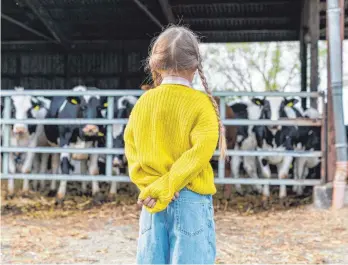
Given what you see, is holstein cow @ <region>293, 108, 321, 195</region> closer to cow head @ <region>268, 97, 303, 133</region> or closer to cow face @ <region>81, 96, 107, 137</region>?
cow head @ <region>268, 97, 303, 133</region>

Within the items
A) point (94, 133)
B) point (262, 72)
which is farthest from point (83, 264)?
point (262, 72)

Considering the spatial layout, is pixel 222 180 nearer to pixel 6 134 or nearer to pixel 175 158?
pixel 6 134

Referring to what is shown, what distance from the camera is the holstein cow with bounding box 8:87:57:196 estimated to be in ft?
28.2

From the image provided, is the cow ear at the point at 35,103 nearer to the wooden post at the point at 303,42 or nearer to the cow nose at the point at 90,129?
the cow nose at the point at 90,129

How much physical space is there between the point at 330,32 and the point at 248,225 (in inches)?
101

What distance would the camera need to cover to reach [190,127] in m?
2.41

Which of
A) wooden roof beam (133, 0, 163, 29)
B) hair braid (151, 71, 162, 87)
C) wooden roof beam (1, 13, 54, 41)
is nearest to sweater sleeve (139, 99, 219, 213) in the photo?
hair braid (151, 71, 162, 87)

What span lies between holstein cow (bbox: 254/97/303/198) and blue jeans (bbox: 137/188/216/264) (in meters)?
5.97

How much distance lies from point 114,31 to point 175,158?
463 inches

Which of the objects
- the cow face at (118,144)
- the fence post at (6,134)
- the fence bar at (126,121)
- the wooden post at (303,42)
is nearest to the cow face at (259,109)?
the fence bar at (126,121)

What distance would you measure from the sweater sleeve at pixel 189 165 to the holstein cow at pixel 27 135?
20.5 feet

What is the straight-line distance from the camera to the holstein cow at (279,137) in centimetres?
834

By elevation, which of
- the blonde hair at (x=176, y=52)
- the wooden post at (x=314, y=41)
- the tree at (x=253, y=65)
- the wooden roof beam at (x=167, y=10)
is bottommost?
the blonde hair at (x=176, y=52)

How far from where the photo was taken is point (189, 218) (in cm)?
238
